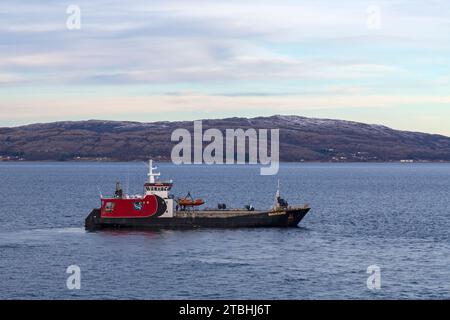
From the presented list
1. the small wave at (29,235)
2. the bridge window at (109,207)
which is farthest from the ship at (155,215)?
the small wave at (29,235)

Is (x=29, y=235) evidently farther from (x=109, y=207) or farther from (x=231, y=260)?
(x=231, y=260)

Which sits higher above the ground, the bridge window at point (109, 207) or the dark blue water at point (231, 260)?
the bridge window at point (109, 207)

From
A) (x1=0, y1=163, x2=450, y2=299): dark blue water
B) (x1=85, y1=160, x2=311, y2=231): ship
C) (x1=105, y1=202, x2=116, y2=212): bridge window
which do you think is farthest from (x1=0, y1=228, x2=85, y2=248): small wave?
(x1=105, y1=202, x2=116, y2=212): bridge window

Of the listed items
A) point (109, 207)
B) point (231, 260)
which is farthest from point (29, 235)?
point (231, 260)

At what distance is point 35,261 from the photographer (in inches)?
2790

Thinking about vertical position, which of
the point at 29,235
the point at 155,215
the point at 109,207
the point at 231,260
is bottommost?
the point at 231,260

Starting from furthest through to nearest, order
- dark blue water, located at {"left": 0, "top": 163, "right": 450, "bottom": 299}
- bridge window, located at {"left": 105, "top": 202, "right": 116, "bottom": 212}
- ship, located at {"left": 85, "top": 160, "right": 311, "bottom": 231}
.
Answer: bridge window, located at {"left": 105, "top": 202, "right": 116, "bottom": 212}
ship, located at {"left": 85, "top": 160, "right": 311, "bottom": 231}
dark blue water, located at {"left": 0, "top": 163, "right": 450, "bottom": 299}

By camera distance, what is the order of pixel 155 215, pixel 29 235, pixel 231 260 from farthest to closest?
pixel 155 215 < pixel 29 235 < pixel 231 260

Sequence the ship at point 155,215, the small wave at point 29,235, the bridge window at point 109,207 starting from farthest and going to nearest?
1. the bridge window at point 109,207
2. the ship at point 155,215
3. the small wave at point 29,235

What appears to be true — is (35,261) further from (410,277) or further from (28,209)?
(28,209)

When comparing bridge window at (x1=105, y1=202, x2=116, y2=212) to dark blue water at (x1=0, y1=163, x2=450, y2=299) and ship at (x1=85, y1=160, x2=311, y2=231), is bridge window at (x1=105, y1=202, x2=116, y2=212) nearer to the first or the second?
ship at (x1=85, y1=160, x2=311, y2=231)

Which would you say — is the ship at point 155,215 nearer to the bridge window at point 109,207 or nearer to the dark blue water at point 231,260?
the bridge window at point 109,207

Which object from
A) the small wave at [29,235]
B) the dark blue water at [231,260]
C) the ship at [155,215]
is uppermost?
the ship at [155,215]
